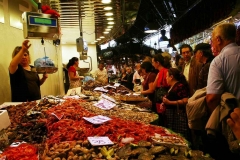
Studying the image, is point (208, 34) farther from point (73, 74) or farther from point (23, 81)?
point (23, 81)

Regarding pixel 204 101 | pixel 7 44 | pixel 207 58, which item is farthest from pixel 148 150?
pixel 7 44

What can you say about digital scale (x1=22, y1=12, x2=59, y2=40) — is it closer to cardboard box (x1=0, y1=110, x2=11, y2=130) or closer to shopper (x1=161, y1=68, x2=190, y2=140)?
cardboard box (x1=0, y1=110, x2=11, y2=130)

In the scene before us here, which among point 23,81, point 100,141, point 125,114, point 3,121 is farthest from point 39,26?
point 100,141

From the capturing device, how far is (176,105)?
164 inches

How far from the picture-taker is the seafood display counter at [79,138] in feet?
6.59

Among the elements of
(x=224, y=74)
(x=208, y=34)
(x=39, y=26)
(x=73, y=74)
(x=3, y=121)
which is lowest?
(x=3, y=121)

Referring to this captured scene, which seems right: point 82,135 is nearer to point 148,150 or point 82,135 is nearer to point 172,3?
point 148,150

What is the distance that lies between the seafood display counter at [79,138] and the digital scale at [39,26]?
103 centimetres

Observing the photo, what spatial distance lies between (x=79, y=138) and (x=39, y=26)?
190cm

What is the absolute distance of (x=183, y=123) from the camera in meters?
4.18

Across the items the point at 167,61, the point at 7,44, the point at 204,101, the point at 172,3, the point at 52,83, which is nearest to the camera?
the point at 204,101

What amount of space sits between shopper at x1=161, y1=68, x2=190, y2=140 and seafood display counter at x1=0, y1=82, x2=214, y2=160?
2.75 ft

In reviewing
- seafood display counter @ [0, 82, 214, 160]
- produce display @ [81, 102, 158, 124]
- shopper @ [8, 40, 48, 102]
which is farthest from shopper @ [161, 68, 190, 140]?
shopper @ [8, 40, 48, 102]

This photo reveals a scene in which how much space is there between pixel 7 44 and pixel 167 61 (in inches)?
140
